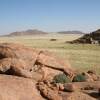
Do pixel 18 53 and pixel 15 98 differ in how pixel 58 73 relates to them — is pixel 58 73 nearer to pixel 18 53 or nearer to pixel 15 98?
pixel 18 53

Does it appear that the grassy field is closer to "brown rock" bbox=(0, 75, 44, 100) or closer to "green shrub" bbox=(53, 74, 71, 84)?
"green shrub" bbox=(53, 74, 71, 84)

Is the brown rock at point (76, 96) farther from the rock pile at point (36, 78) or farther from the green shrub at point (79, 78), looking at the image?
the green shrub at point (79, 78)

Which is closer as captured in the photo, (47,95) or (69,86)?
(47,95)

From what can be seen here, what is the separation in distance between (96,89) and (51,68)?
5118 millimetres

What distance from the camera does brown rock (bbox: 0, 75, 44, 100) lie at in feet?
67.6

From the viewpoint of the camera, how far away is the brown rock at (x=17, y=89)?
20.6 meters

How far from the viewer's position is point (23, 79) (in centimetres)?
2319

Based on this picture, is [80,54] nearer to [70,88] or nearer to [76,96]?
[70,88]

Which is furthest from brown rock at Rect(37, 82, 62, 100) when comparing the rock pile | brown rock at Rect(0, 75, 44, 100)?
brown rock at Rect(0, 75, 44, 100)

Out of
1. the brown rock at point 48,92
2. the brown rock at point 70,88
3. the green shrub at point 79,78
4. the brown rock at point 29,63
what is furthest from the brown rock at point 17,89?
the green shrub at point 79,78

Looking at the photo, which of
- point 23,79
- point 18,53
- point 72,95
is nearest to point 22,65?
point 18,53

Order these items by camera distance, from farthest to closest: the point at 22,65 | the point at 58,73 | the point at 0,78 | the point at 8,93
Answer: the point at 58,73 < the point at 22,65 < the point at 0,78 < the point at 8,93

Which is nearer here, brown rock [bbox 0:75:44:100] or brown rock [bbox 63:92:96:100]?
brown rock [bbox 0:75:44:100]

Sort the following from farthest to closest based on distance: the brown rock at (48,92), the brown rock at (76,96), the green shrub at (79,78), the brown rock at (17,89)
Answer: the green shrub at (79,78), the brown rock at (76,96), the brown rock at (48,92), the brown rock at (17,89)
